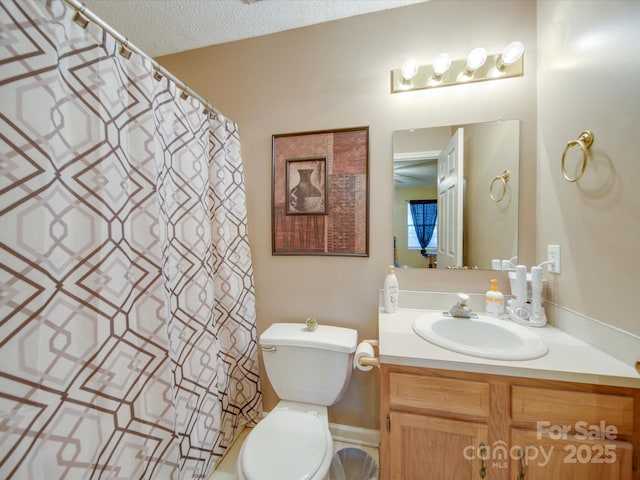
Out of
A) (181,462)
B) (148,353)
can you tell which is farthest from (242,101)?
(181,462)

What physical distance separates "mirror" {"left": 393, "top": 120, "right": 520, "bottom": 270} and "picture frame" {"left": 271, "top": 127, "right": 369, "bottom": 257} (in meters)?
0.21

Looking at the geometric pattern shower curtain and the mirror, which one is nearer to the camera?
the geometric pattern shower curtain

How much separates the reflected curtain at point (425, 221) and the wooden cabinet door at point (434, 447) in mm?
793

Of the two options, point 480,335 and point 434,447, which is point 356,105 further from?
point 434,447

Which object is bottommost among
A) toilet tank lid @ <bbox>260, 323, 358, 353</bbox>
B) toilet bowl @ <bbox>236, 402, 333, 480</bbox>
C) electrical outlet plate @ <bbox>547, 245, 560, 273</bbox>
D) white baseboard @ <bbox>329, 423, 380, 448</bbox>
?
white baseboard @ <bbox>329, 423, 380, 448</bbox>

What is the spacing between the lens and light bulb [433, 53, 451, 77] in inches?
48.9

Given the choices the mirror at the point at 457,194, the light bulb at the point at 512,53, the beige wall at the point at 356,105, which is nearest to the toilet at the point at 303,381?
the beige wall at the point at 356,105

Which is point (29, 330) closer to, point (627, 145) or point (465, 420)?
point (465, 420)

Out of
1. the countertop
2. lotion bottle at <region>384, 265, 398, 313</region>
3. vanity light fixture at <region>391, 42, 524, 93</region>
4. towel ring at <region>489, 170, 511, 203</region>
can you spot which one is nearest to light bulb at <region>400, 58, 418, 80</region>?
vanity light fixture at <region>391, 42, 524, 93</region>

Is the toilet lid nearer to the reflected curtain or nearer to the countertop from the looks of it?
the countertop

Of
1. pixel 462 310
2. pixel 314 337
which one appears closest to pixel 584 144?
pixel 462 310

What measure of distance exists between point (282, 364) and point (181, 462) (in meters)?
0.58

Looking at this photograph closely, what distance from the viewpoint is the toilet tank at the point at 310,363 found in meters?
1.23

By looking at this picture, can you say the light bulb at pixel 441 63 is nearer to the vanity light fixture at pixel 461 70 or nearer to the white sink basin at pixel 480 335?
the vanity light fixture at pixel 461 70
